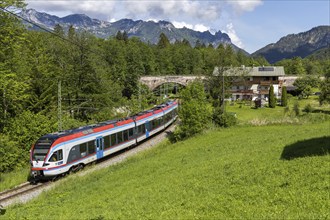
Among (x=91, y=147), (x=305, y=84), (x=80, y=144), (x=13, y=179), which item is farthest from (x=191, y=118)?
(x=305, y=84)

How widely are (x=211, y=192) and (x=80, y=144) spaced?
12806 millimetres

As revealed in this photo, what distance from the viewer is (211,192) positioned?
438 inches

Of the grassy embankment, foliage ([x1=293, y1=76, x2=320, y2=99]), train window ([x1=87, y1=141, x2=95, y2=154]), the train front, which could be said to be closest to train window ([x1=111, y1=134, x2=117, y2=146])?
train window ([x1=87, y1=141, x2=95, y2=154])

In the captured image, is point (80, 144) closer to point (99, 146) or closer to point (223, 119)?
point (99, 146)

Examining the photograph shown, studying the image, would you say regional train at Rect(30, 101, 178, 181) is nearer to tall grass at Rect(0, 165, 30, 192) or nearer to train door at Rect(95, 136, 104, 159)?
train door at Rect(95, 136, 104, 159)

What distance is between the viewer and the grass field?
9.00m

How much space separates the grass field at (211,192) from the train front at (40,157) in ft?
6.41

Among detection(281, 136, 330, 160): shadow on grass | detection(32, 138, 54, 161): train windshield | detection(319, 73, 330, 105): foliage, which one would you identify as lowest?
detection(32, 138, 54, 161): train windshield

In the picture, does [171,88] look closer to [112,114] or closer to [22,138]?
[112,114]

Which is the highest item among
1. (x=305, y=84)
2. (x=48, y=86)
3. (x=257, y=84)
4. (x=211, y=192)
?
(x=48, y=86)

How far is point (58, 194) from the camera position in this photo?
15.9 m

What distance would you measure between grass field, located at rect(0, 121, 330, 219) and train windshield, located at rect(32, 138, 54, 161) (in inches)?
92.4

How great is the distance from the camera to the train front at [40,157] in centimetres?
1934

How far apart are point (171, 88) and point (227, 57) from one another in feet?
140
